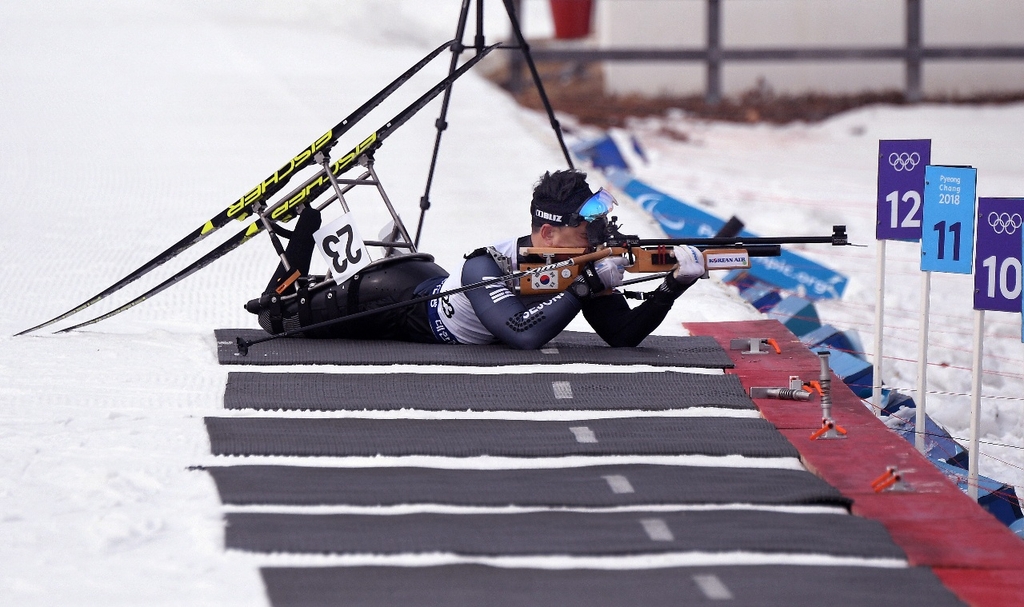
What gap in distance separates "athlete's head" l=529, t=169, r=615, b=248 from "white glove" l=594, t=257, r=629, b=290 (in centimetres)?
9

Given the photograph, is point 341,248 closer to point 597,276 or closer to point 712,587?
point 597,276

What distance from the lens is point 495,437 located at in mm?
4207

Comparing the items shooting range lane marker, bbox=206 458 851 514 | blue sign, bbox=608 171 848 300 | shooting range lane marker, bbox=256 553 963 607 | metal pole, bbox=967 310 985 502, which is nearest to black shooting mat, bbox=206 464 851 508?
shooting range lane marker, bbox=206 458 851 514

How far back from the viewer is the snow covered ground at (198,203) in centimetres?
360

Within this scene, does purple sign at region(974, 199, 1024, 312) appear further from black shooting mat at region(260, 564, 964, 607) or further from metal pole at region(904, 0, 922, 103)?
metal pole at region(904, 0, 922, 103)

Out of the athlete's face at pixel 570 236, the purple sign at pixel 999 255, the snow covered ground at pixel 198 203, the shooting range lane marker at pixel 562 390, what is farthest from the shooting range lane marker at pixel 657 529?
the athlete's face at pixel 570 236

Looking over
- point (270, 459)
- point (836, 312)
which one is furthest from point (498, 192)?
point (270, 459)

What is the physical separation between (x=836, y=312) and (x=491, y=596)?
506 cm

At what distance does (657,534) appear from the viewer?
340 cm

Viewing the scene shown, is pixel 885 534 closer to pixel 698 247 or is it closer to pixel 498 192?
pixel 698 247

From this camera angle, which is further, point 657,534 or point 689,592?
point 657,534

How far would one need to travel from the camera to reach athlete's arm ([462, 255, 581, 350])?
16.5 ft

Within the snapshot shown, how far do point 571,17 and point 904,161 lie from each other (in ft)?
39.0

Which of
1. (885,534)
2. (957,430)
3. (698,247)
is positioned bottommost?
(957,430)
